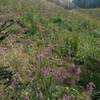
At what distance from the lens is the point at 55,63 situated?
8398 mm

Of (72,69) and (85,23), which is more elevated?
(72,69)

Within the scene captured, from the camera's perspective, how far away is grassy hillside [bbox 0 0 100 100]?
629cm

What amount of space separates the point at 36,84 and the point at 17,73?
2.02 ft

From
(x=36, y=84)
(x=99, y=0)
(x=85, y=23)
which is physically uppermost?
(x=36, y=84)

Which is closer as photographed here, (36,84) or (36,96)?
(36,96)

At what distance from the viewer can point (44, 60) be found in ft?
23.7

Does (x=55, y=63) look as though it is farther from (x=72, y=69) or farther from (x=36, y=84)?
(x=36, y=84)

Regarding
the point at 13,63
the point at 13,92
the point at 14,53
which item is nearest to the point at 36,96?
the point at 13,92

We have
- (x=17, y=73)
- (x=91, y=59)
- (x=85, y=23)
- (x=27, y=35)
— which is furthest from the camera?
(x=85, y=23)

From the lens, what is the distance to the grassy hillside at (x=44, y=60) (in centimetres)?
629

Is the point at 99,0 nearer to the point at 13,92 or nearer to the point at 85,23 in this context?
the point at 85,23

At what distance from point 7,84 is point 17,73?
70 centimetres

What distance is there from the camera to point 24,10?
13680 millimetres

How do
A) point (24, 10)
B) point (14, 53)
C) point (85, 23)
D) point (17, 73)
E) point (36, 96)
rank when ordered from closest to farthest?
point (36, 96), point (17, 73), point (14, 53), point (24, 10), point (85, 23)
